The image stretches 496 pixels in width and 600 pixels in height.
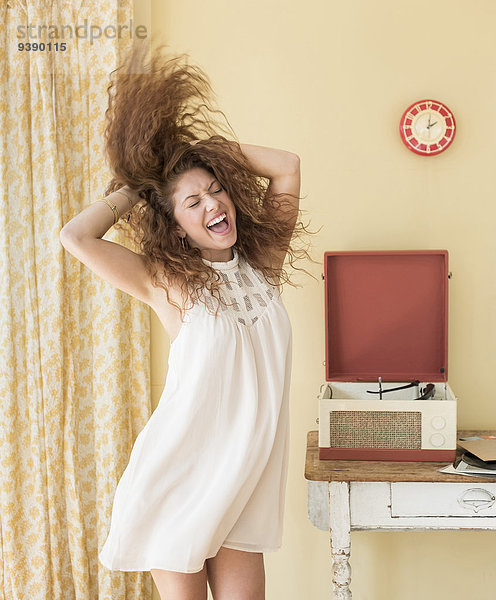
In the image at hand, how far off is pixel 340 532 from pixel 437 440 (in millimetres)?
388

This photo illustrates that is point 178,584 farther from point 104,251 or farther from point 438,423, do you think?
point 438,423

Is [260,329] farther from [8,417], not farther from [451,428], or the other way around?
[8,417]

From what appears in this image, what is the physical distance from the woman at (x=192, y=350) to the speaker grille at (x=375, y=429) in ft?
1.48

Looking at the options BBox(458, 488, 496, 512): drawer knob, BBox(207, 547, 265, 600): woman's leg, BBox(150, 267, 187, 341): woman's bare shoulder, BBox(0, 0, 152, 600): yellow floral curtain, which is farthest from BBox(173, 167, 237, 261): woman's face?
BBox(458, 488, 496, 512): drawer knob

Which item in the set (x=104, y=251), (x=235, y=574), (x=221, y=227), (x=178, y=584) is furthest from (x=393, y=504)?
(x=104, y=251)

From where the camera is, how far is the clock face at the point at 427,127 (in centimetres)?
252

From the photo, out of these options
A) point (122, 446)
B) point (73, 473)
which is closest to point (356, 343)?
point (122, 446)

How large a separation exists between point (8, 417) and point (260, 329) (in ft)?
3.74

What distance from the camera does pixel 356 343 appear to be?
251cm

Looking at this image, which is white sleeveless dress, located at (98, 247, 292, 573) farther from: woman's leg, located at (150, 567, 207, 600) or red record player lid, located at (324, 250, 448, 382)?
red record player lid, located at (324, 250, 448, 382)

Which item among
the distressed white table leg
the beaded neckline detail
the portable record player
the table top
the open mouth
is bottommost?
the distressed white table leg

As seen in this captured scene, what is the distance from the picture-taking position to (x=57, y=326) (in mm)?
2527

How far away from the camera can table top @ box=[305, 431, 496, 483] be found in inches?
82.9

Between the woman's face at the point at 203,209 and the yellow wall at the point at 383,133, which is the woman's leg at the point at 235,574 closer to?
the woman's face at the point at 203,209
